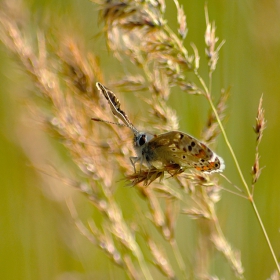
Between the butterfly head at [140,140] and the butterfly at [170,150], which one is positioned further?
the butterfly head at [140,140]

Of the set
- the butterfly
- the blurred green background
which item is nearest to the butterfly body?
the butterfly

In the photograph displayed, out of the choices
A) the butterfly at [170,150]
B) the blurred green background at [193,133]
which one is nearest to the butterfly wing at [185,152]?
the butterfly at [170,150]

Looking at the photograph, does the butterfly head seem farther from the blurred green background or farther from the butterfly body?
the blurred green background

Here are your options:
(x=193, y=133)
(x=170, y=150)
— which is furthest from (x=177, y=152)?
(x=193, y=133)

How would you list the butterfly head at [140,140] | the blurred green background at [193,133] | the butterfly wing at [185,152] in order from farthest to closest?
the blurred green background at [193,133]
the butterfly head at [140,140]
the butterfly wing at [185,152]

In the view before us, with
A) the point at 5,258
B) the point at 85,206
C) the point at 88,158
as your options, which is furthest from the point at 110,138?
the point at 5,258

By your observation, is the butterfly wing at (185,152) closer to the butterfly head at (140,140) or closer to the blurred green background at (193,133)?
the butterfly head at (140,140)

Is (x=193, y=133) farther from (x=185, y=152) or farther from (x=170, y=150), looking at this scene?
(x=185, y=152)
